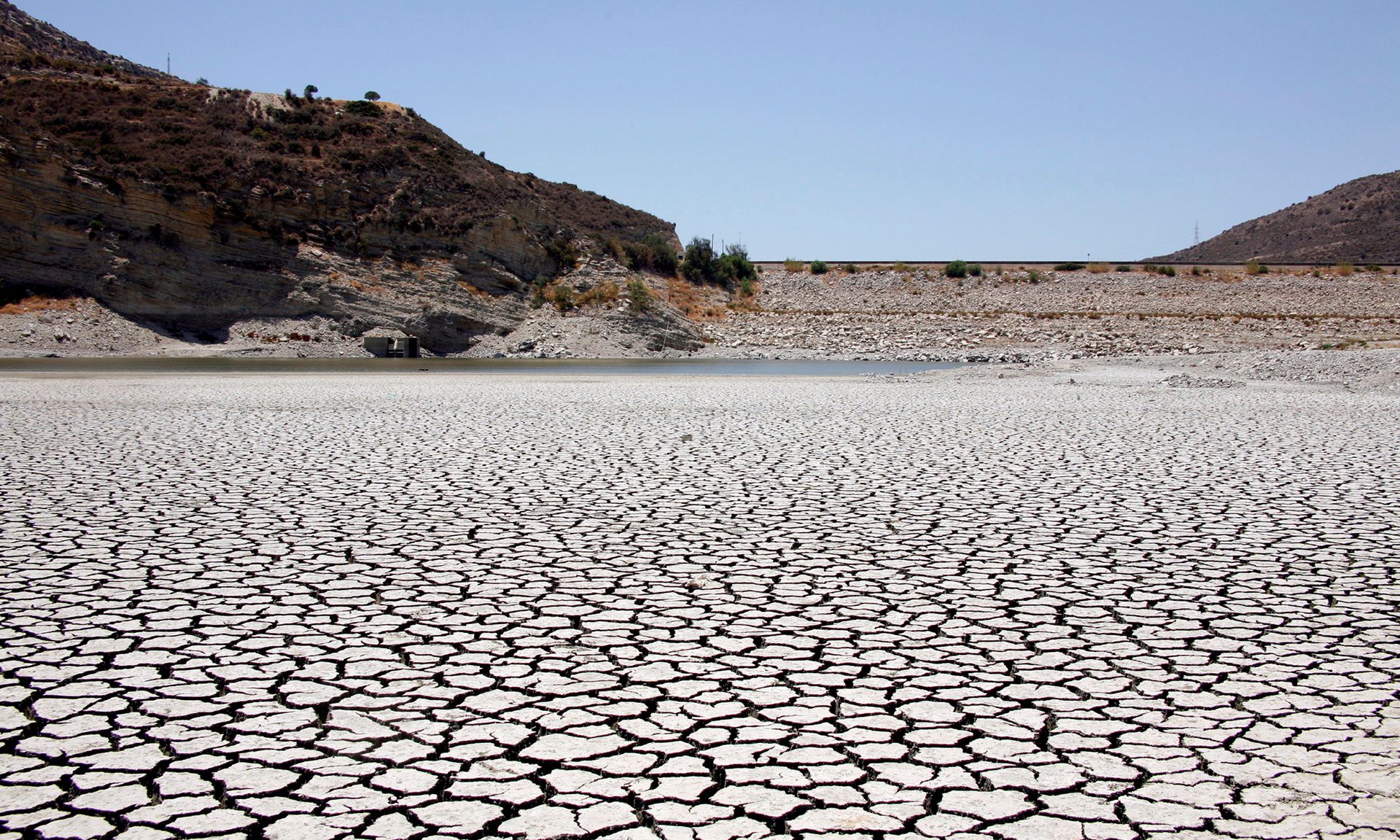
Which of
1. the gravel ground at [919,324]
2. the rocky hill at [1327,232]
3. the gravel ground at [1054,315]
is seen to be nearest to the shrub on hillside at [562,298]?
the gravel ground at [919,324]

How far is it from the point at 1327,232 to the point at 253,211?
3509 inches

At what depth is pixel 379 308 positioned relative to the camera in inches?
1689

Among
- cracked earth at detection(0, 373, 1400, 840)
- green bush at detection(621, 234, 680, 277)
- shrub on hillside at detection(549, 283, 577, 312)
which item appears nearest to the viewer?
cracked earth at detection(0, 373, 1400, 840)

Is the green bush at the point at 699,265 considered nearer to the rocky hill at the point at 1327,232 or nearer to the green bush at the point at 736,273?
the green bush at the point at 736,273

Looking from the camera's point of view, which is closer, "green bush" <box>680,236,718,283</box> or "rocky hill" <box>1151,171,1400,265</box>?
"green bush" <box>680,236,718,283</box>

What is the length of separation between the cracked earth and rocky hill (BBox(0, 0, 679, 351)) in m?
33.5

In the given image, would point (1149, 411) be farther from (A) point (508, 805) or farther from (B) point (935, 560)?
(A) point (508, 805)

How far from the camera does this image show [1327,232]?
92.8m

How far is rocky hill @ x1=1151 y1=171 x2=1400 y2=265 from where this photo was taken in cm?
8506

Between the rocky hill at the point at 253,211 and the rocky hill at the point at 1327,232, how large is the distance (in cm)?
6249

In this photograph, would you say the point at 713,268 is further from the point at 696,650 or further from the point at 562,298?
the point at 696,650

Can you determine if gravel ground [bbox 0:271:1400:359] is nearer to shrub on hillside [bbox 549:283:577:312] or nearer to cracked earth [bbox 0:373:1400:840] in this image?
shrub on hillside [bbox 549:283:577:312]

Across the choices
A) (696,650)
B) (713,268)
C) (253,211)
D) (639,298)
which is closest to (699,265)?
(713,268)

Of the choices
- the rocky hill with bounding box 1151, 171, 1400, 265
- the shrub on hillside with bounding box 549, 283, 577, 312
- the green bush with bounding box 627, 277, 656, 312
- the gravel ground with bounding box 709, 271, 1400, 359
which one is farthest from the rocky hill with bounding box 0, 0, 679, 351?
the rocky hill with bounding box 1151, 171, 1400, 265
